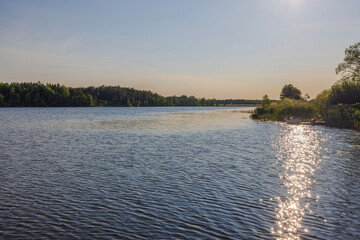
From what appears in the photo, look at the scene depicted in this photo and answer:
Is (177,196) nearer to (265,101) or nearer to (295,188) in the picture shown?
(295,188)

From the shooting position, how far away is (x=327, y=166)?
21797 mm

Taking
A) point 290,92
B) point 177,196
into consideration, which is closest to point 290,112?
point 177,196

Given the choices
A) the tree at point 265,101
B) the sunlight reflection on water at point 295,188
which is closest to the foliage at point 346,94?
the tree at point 265,101

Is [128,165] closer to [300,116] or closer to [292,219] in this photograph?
[292,219]

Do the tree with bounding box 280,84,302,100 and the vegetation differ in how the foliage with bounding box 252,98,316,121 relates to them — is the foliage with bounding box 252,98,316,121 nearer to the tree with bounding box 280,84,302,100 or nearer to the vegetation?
the vegetation

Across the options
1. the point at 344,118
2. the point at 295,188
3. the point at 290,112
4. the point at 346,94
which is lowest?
the point at 295,188

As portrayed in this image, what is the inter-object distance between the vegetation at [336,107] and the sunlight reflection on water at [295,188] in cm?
3074

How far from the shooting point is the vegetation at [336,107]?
181 ft

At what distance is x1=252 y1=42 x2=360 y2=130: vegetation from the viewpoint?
55125mm

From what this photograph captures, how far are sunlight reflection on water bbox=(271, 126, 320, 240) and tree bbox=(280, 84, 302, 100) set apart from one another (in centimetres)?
13446

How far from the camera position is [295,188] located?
1598 cm

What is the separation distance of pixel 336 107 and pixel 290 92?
105m

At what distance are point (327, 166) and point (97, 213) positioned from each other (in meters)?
18.3

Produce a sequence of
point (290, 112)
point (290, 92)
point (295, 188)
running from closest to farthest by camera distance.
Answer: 1. point (295, 188)
2. point (290, 112)
3. point (290, 92)
